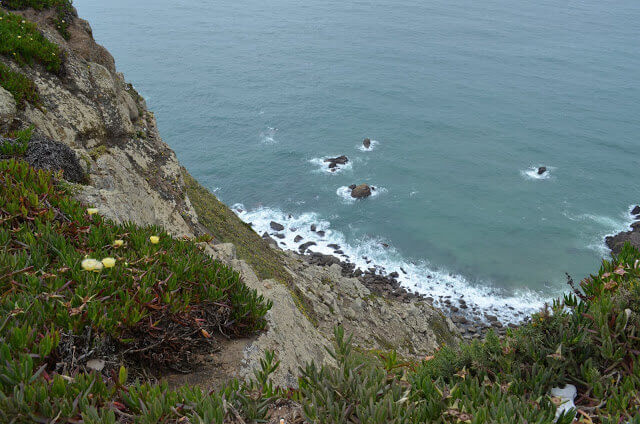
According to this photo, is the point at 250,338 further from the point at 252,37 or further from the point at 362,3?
the point at 362,3

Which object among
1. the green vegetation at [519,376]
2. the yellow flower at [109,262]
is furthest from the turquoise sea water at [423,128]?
the yellow flower at [109,262]

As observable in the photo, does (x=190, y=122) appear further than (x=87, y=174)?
Yes

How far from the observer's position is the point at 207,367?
5.65 m

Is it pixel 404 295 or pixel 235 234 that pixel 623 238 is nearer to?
pixel 404 295

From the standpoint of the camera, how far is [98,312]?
4.59 m

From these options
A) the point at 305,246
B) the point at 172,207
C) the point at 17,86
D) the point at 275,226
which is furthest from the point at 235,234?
the point at 275,226

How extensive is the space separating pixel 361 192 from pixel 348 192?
2286mm

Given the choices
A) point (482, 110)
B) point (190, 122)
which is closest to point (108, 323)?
point (190, 122)

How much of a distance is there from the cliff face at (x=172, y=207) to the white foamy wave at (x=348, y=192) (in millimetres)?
29035

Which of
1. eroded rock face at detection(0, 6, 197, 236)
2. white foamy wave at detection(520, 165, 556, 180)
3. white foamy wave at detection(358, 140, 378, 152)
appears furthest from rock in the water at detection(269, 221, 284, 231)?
white foamy wave at detection(520, 165, 556, 180)

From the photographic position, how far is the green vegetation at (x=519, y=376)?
12.6 ft

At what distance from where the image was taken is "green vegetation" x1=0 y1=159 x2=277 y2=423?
3553mm

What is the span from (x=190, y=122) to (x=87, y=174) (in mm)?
70855

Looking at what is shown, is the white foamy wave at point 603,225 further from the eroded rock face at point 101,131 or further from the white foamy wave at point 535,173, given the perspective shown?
the eroded rock face at point 101,131
